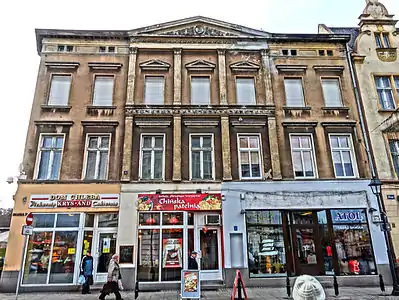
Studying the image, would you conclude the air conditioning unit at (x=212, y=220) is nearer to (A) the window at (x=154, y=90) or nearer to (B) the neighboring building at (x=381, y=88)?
(A) the window at (x=154, y=90)

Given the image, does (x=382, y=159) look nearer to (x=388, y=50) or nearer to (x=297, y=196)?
(x=297, y=196)

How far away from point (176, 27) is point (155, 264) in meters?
13.3

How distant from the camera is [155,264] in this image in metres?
13.8

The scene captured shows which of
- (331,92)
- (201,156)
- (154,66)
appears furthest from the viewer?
(331,92)

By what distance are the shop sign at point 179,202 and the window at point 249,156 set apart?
2111 millimetres

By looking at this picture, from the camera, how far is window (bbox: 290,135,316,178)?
15.5 metres

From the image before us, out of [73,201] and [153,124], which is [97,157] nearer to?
[73,201]

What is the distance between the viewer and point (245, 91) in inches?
669

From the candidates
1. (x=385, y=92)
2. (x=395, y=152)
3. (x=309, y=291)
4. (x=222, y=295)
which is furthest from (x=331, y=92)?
(x=309, y=291)

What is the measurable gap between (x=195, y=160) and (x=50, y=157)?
736 centimetres

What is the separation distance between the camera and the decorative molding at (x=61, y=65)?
16.5 meters

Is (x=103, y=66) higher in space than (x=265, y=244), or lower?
higher

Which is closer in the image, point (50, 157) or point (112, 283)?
point (112, 283)

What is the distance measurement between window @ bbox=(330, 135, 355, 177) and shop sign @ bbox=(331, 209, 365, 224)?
192 centimetres
